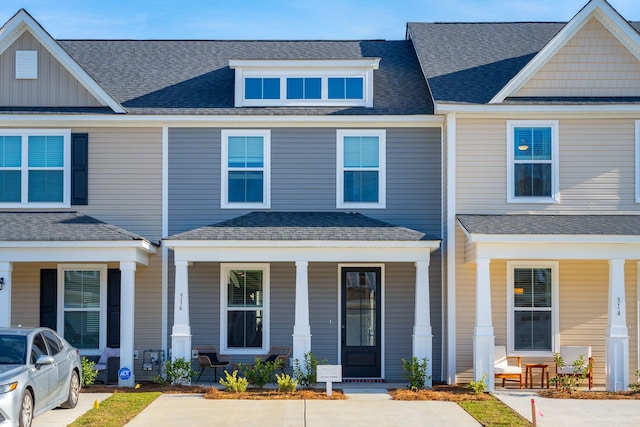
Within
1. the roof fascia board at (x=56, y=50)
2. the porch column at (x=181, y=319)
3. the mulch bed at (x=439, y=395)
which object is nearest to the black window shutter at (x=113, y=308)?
the porch column at (x=181, y=319)

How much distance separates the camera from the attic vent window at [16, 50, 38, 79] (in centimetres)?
2097

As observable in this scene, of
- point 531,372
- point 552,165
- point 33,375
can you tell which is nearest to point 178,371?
point 33,375

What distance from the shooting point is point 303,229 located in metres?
19.7

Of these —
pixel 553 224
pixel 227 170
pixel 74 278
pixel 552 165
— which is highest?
pixel 552 165

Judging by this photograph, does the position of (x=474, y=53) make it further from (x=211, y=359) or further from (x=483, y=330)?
(x=211, y=359)

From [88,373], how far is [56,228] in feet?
10.5

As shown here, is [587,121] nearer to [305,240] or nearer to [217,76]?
[305,240]

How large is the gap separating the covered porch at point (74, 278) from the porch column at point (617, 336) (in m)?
9.60

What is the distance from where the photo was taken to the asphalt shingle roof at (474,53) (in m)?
20.9

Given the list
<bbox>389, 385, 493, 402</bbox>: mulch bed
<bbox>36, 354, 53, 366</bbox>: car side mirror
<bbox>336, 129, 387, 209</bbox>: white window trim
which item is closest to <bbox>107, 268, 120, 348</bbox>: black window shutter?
<bbox>336, 129, 387, 209</bbox>: white window trim

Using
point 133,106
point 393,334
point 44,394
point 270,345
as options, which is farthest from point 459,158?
point 44,394

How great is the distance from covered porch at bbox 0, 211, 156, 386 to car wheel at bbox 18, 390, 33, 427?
6.06m

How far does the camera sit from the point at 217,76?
898 inches

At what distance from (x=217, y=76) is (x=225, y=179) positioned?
10.3 feet
